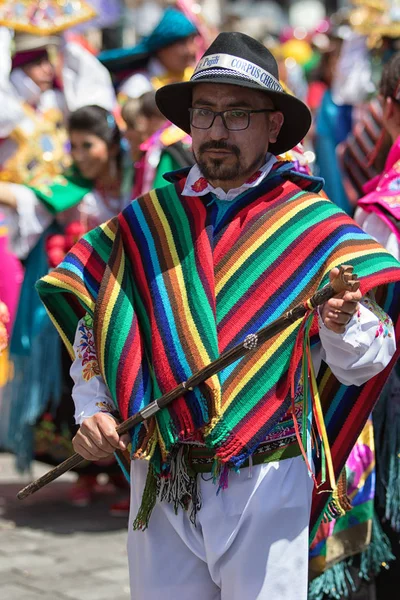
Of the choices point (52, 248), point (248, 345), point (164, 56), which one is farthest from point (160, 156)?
point (248, 345)

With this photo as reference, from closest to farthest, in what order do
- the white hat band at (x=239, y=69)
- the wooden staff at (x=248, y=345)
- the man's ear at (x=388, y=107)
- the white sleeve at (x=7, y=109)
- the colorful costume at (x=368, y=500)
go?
the wooden staff at (x=248, y=345)
the white hat band at (x=239, y=69)
the colorful costume at (x=368, y=500)
the man's ear at (x=388, y=107)
the white sleeve at (x=7, y=109)

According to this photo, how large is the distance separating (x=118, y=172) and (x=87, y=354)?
10.6 ft

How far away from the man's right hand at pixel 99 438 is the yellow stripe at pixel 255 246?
0.43 m

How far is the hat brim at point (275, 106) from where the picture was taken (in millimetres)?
3037

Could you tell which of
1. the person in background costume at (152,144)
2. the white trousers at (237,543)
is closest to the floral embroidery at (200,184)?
the white trousers at (237,543)

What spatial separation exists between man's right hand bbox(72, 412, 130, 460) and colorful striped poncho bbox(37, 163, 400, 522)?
57mm

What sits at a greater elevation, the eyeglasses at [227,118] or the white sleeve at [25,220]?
the eyeglasses at [227,118]

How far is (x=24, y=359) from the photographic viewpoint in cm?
621

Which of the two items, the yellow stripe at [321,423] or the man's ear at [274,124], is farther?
the man's ear at [274,124]

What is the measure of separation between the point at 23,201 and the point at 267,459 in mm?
3315

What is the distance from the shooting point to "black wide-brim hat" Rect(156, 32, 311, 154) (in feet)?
9.80

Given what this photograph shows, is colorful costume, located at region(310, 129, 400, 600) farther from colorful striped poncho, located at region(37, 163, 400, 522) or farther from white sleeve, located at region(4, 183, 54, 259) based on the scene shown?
white sleeve, located at region(4, 183, 54, 259)

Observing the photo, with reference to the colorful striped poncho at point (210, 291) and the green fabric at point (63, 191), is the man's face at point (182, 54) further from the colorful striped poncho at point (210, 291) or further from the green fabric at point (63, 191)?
the colorful striped poncho at point (210, 291)

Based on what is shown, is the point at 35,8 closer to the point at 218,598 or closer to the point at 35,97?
the point at 35,97
